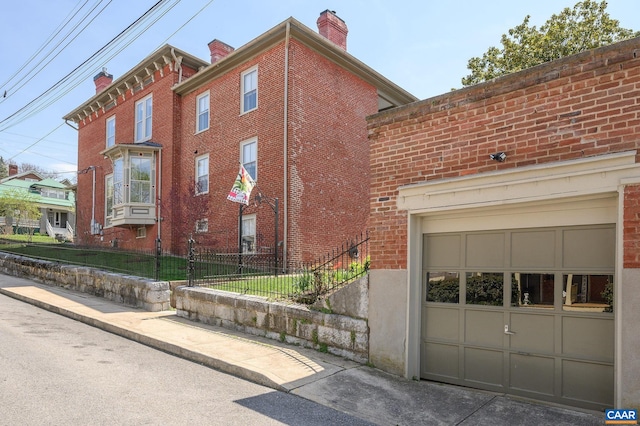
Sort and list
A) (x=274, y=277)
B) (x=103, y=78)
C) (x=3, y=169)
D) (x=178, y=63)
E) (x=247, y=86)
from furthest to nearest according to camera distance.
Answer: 1. (x=3, y=169)
2. (x=103, y=78)
3. (x=178, y=63)
4. (x=247, y=86)
5. (x=274, y=277)

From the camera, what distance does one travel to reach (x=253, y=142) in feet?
56.3

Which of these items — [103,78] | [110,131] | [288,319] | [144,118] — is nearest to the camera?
[288,319]

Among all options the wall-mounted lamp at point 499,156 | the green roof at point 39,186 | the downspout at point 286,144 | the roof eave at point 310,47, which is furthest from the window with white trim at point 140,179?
the green roof at point 39,186

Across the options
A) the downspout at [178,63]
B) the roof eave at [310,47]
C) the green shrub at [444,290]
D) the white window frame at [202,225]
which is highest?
the downspout at [178,63]

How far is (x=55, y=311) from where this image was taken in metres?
11.1

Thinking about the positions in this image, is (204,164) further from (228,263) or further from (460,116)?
(460,116)

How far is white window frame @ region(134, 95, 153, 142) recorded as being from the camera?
22.2 m

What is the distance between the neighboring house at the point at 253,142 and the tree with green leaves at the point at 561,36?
5.56 metres

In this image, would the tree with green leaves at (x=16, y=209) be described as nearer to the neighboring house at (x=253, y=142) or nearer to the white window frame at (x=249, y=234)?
the neighboring house at (x=253, y=142)

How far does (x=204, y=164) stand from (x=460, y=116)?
597 inches

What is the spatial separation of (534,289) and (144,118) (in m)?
21.6

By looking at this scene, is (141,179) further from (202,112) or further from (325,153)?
(325,153)

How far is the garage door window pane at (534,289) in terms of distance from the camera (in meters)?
5.39

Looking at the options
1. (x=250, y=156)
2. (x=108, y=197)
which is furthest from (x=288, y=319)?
(x=108, y=197)
